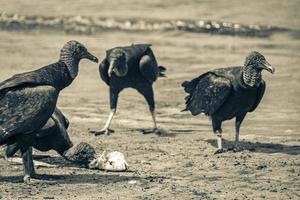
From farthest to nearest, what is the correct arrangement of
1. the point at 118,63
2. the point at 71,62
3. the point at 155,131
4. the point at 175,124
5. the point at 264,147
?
the point at 175,124
the point at 155,131
the point at 118,63
the point at 264,147
the point at 71,62

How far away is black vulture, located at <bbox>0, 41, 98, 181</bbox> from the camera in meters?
8.61

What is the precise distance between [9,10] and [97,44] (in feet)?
13.7

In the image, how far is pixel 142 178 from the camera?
9469 millimetres

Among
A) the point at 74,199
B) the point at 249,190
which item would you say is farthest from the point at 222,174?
the point at 74,199

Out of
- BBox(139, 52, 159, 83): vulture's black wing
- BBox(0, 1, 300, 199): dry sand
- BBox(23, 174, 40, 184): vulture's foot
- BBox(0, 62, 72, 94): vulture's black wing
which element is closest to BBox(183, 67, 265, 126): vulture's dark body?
BBox(0, 1, 300, 199): dry sand

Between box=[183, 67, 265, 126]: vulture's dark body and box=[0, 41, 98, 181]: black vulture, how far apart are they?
231 centimetres

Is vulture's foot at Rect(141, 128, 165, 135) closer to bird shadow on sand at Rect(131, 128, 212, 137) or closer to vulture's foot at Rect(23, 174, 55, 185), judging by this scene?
bird shadow on sand at Rect(131, 128, 212, 137)

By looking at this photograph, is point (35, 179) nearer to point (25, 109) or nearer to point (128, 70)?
point (25, 109)

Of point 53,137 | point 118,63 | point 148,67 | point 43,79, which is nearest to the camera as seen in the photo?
point 43,79

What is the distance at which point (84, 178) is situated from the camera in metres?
9.41

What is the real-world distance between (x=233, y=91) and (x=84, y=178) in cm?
225

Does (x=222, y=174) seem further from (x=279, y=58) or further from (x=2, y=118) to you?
(x=279, y=58)

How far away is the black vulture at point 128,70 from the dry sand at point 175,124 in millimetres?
608

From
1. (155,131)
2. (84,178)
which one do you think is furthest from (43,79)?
(155,131)
